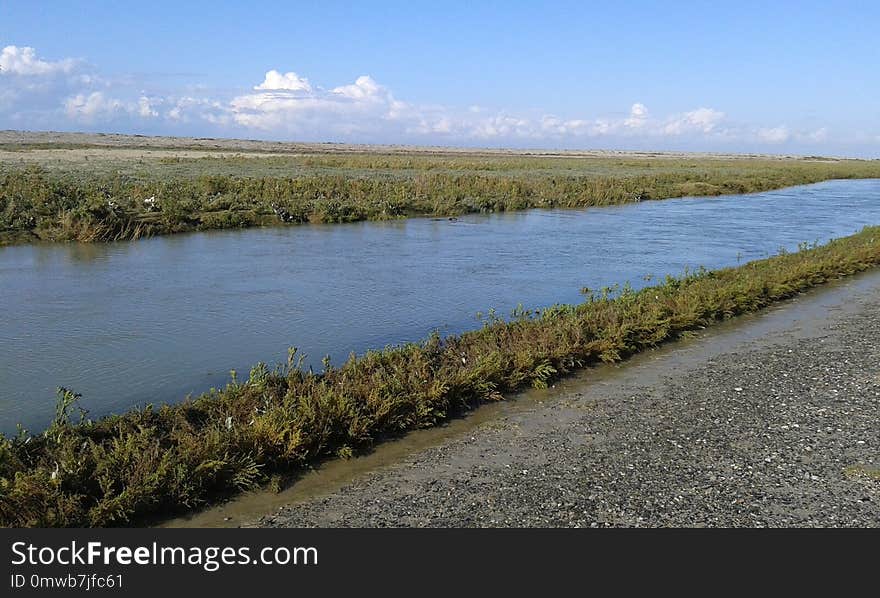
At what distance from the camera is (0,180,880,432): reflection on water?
376 inches

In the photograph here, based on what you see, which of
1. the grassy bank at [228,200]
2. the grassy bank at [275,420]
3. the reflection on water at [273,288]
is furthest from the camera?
the grassy bank at [228,200]

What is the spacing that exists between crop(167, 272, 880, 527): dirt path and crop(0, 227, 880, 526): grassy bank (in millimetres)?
300

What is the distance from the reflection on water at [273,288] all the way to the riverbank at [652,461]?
3.44 metres

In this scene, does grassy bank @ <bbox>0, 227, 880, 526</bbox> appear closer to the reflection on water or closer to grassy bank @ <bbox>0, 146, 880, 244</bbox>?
the reflection on water

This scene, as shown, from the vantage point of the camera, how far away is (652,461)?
666cm

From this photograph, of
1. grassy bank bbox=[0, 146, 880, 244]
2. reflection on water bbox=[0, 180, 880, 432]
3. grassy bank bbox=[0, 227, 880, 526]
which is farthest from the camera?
grassy bank bbox=[0, 146, 880, 244]

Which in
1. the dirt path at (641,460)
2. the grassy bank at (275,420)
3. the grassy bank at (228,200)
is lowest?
the dirt path at (641,460)

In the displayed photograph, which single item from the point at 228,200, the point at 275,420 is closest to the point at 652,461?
the point at 275,420

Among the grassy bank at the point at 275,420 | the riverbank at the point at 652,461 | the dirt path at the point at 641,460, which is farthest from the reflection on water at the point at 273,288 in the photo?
the riverbank at the point at 652,461

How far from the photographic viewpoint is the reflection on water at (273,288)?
9.55 metres

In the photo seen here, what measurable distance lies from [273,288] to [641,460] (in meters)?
9.83

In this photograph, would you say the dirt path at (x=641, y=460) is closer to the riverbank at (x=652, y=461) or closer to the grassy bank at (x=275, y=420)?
the riverbank at (x=652, y=461)

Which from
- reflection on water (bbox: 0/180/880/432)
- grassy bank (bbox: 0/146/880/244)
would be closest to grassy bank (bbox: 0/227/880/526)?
reflection on water (bbox: 0/180/880/432)
